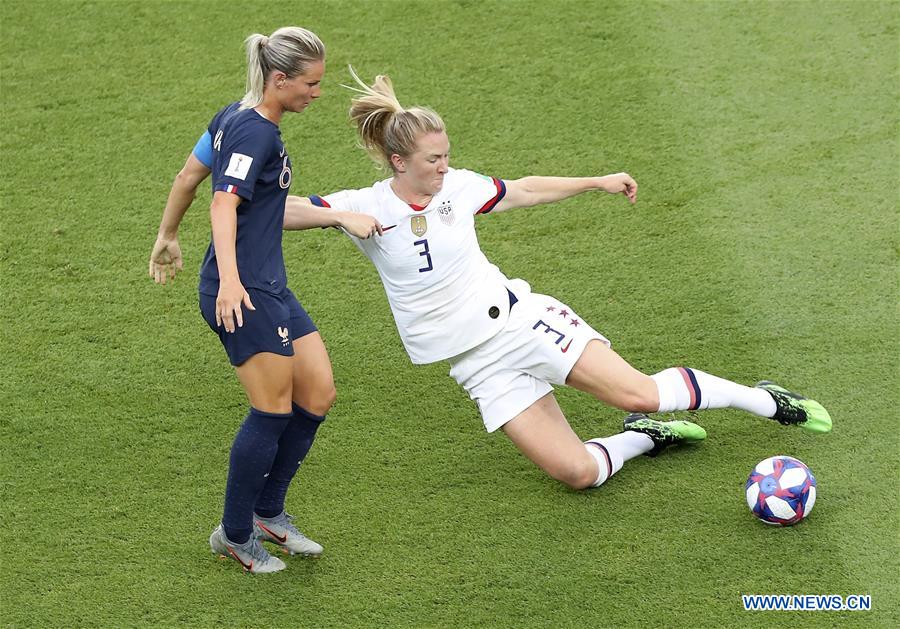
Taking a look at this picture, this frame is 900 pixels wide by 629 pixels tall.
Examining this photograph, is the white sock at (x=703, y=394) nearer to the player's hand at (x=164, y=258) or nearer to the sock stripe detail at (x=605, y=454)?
the sock stripe detail at (x=605, y=454)

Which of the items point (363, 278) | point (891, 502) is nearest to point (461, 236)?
point (363, 278)

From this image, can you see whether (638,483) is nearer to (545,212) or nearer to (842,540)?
(842,540)

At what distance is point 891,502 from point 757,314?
4.49 ft

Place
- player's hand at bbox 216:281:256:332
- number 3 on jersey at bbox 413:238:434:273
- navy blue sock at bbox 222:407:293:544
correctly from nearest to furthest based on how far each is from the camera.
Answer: player's hand at bbox 216:281:256:332, navy blue sock at bbox 222:407:293:544, number 3 on jersey at bbox 413:238:434:273

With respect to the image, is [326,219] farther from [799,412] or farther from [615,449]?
[799,412]

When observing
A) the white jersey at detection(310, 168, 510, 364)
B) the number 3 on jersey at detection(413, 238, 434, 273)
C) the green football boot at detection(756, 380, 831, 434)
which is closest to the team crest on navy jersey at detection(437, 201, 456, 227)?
the white jersey at detection(310, 168, 510, 364)

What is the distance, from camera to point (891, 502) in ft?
16.3

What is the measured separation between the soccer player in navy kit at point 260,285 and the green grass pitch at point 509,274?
395 millimetres

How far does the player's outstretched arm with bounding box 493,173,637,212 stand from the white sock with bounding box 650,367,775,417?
2.58 feet

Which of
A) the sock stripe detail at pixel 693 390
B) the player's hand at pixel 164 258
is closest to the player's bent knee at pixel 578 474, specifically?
the sock stripe detail at pixel 693 390

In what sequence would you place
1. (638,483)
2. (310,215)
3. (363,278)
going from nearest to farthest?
1. (310,215)
2. (638,483)
3. (363,278)

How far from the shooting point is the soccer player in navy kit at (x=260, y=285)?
13.9 ft

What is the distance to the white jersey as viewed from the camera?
493 centimetres

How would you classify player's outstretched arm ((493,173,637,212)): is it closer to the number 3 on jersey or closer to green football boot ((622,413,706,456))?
the number 3 on jersey
